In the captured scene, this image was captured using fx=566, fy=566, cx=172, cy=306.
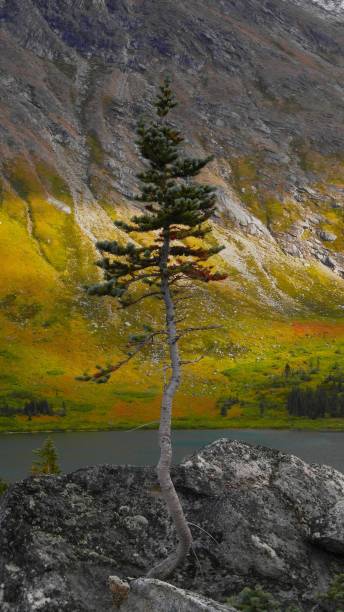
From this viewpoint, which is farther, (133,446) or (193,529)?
Answer: (133,446)

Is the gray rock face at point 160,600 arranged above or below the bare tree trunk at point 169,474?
below

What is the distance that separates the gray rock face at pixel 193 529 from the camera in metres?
15.8

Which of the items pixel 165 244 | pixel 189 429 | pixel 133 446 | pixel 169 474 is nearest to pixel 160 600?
Result: pixel 169 474

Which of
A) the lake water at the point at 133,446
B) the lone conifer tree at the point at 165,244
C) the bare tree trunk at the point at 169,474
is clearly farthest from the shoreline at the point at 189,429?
the bare tree trunk at the point at 169,474

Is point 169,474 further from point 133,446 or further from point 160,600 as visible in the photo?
point 133,446

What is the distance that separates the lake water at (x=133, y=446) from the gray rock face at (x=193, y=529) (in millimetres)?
71393

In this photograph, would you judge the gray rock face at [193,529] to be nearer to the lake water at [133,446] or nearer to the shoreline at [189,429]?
the lake water at [133,446]

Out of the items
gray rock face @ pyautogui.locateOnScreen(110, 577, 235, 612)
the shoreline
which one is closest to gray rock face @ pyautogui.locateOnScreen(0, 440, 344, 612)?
gray rock face @ pyautogui.locateOnScreen(110, 577, 235, 612)

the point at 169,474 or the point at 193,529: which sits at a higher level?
the point at 169,474

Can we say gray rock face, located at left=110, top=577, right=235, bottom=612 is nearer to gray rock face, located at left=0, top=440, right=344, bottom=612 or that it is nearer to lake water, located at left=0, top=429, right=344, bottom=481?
gray rock face, located at left=0, top=440, right=344, bottom=612

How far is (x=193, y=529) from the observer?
20594 mm

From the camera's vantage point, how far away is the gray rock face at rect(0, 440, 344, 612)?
15.8 metres

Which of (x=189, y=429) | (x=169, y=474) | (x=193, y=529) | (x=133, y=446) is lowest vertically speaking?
(x=133, y=446)

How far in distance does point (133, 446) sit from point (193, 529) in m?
104
